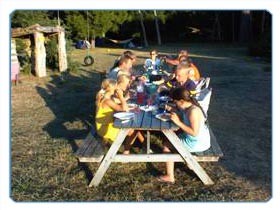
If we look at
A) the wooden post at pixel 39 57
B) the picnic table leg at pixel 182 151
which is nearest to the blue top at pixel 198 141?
the picnic table leg at pixel 182 151

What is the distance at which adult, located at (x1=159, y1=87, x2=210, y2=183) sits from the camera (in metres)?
4.53

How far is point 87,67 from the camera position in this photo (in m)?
16.0

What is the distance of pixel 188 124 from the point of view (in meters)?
4.64

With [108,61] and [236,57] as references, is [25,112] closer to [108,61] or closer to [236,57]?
[108,61]

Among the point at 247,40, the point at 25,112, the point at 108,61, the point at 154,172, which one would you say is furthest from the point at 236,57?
the point at 154,172

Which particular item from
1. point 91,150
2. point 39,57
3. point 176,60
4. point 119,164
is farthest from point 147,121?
point 39,57

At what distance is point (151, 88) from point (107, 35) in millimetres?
24834

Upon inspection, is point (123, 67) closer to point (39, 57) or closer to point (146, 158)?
point (146, 158)

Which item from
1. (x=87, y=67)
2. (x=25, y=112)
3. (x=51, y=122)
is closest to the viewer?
(x=51, y=122)

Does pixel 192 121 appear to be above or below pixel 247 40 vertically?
below

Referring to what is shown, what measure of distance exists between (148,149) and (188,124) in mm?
485

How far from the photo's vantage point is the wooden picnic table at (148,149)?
14.7ft

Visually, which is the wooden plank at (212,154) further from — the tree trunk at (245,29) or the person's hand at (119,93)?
the tree trunk at (245,29)

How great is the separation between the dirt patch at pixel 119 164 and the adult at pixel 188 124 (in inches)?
15.5
